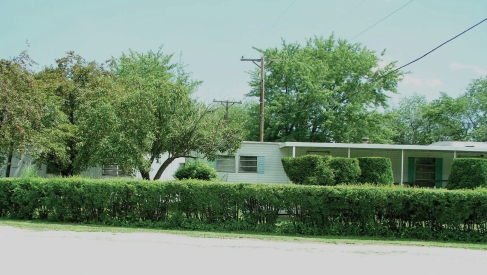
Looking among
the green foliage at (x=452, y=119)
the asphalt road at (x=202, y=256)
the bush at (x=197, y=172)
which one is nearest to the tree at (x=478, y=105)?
the green foliage at (x=452, y=119)

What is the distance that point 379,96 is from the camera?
34.0 m

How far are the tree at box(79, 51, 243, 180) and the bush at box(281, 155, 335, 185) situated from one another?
9.28ft

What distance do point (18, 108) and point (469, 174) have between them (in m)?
16.4

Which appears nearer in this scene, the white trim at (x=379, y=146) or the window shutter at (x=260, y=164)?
the white trim at (x=379, y=146)

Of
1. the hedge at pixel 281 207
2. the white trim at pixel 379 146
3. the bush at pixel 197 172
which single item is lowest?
the hedge at pixel 281 207

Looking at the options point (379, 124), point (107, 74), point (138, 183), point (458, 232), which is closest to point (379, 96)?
point (379, 124)

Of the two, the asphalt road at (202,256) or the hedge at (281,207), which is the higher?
the hedge at (281,207)

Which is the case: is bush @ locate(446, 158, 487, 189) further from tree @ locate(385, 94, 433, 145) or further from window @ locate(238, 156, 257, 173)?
tree @ locate(385, 94, 433, 145)

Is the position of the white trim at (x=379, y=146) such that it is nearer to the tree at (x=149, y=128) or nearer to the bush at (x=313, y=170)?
the bush at (x=313, y=170)

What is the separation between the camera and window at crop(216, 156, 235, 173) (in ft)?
62.4

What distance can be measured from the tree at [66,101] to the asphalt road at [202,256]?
7.15 m

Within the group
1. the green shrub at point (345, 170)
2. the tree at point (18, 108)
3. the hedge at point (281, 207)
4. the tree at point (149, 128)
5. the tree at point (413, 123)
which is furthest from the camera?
the tree at point (413, 123)

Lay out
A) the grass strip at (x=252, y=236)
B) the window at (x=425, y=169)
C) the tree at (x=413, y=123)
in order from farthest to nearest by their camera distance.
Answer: the tree at (x=413, y=123), the window at (x=425, y=169), the grass strip at (x=252, y=236)

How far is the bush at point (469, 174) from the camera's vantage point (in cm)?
1567
